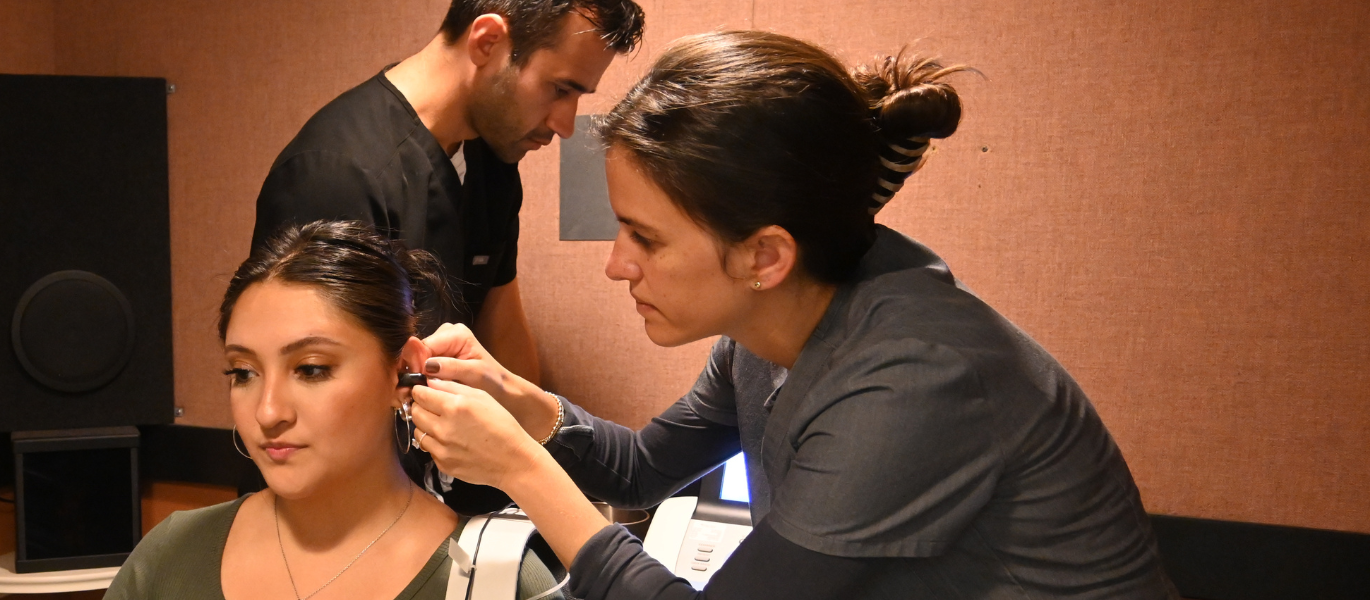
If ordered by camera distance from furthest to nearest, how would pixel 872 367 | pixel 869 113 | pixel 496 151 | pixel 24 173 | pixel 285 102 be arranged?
pixel 285 102
pixel 24 173
pixel 496 151
pixel 869 113
pixel 872 367

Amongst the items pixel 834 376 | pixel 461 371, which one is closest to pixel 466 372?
pixel 461 371

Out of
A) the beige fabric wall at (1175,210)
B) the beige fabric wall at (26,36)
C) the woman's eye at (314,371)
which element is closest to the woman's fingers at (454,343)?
the woman's eye at (314,371)

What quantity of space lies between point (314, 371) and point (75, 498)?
1.36 m

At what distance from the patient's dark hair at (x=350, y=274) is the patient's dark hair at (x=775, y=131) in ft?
1.39

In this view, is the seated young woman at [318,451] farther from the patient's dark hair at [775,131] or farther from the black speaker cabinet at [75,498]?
the black speaker cabinet at [75,498]

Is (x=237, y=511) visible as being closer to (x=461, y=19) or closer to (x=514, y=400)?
(x=514, y=400)

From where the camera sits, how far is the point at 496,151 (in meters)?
1.82

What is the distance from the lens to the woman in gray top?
900mm

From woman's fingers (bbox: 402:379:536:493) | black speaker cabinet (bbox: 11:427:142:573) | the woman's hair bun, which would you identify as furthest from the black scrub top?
black speaker cabinet (bbox: 11:427:142:573)

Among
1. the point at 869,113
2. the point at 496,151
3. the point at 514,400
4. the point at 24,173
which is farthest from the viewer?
the point at 24,173

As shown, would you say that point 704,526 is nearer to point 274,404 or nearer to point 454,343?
point 454,343

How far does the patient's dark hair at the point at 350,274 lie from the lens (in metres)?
1.26

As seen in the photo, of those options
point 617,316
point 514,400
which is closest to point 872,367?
point 514,400

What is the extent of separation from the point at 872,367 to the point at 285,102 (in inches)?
72.6
